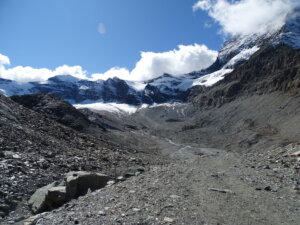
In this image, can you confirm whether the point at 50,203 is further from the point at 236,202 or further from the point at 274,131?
the point at 274,131

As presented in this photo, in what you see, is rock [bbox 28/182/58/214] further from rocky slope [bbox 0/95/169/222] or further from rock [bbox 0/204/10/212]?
rock [bbox 0/204/10/212]

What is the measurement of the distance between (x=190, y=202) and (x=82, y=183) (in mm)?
5688

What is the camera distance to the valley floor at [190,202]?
34.6ft

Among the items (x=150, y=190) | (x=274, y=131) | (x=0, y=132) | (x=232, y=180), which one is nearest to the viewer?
(x=150, y=190)

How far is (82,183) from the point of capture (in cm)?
1577

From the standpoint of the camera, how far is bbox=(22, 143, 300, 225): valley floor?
10.6 m

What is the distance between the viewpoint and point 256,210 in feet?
37.4

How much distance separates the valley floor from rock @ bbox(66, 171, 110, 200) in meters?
1.02

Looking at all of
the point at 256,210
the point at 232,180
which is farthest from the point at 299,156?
the point at 256,210

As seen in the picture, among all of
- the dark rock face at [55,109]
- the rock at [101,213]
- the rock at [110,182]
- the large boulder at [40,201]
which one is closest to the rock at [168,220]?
the rock at [101,213]

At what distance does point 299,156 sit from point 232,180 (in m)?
6.54

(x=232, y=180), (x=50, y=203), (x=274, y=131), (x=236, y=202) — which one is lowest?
(x=50, y=203)

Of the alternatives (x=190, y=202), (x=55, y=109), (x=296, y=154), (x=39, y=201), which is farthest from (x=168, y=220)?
(x=55, y=109)

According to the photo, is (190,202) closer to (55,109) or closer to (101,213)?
(101,213)
